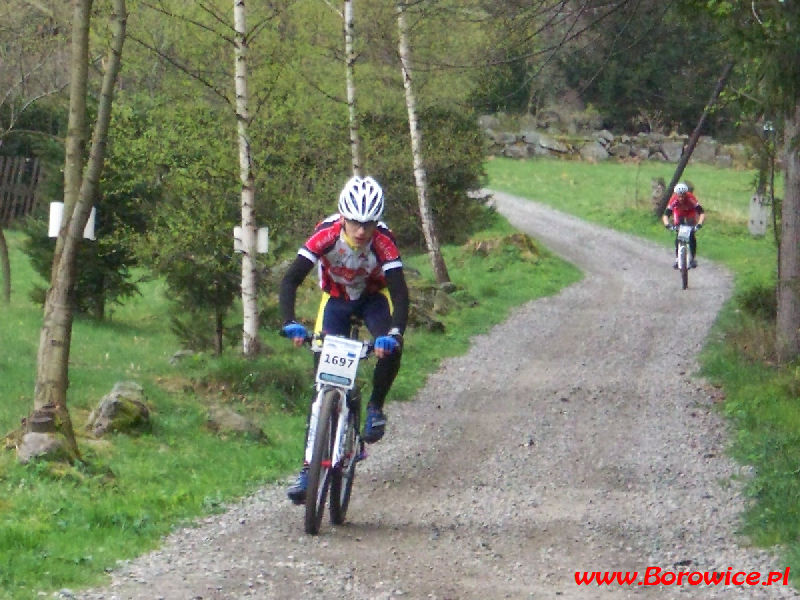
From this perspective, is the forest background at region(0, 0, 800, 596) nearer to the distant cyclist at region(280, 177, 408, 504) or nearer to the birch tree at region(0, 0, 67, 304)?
the birch tree at region(0, 0, 67, 304)

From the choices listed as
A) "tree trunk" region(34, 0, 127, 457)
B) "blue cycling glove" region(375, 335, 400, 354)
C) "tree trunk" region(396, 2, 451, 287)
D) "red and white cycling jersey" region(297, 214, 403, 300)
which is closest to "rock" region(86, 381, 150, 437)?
"tree trunk" region(34, 0, 127, 457)

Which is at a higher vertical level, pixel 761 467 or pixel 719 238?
pixel 719 238

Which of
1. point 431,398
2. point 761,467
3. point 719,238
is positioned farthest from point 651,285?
point 761,467

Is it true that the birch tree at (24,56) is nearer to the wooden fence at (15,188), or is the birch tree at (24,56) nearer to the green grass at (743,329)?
the wooden fence at (15,188)

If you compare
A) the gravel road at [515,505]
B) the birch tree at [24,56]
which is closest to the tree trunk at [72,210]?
the gravel road at [515,505]

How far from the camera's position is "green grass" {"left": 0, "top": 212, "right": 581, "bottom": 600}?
719 cm

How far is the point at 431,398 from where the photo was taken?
14.0m

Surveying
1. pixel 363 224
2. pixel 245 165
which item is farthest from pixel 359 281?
pixel 245 165

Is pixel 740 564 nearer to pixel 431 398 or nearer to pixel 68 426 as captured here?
pixel 68 426

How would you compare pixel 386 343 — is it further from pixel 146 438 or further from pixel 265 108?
pixel 265 108

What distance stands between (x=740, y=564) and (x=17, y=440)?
5.29m

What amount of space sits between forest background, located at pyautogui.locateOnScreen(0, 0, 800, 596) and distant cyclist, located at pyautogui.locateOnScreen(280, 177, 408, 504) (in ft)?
4.88

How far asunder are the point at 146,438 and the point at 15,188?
99.6 ft

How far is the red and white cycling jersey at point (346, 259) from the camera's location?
8.00 metres
